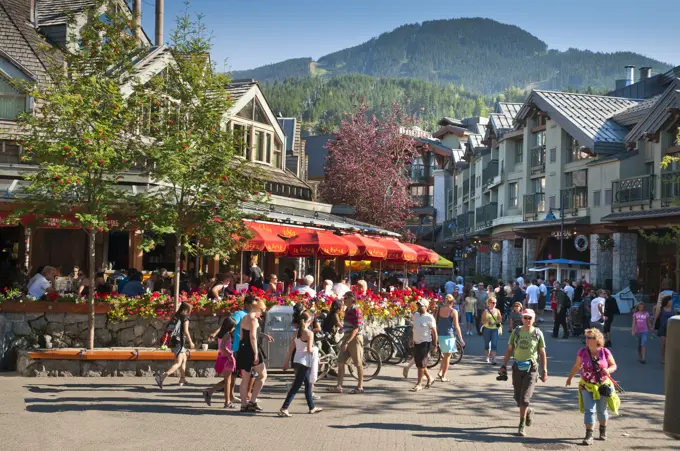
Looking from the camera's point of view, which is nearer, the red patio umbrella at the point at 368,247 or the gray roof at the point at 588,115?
the red patio umbrella at the point at 368,247

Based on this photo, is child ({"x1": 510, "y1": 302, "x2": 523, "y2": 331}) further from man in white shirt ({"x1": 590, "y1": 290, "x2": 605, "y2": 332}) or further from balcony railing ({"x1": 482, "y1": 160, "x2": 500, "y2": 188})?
balcony railing ({"x1": 482, "y1": 160, "x2": 500, "y2": 188})

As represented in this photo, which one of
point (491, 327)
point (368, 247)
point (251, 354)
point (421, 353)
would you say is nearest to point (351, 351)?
point (421, 353)

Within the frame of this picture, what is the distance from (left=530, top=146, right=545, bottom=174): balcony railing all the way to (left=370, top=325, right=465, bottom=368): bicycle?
3506cm

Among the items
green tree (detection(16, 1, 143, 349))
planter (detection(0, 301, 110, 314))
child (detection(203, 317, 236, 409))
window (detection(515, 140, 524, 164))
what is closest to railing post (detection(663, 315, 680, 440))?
child (detection(203, 317, 236, 409))

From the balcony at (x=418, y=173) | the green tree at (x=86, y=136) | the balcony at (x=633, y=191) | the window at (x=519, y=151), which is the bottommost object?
the green tree at (x=86, y=136)

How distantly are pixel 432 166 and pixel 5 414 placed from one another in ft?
279

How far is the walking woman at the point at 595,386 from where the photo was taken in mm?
11000

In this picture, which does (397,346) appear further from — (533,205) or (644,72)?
(644,72)

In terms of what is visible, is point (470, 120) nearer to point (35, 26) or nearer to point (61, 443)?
point (35, 26)

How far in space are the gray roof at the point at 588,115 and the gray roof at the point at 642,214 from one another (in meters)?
4.93

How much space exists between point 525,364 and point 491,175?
167 feet

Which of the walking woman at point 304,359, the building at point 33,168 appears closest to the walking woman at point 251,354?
the walking woman at point 304,359

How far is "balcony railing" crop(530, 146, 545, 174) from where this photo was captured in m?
53.3

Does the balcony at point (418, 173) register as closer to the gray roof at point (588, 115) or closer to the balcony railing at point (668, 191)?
the gray roof at point (588, 115)
